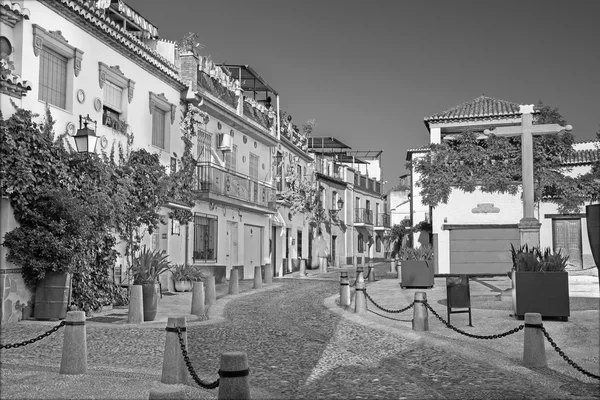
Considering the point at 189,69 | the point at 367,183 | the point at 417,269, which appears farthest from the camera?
the point at 367,183

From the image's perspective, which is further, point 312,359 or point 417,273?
point 417,273

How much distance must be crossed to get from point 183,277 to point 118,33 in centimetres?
739

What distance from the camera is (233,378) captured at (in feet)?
14.7

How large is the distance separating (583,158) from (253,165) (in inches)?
569

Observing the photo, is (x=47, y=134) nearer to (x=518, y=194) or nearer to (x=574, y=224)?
(x=518, y=194)

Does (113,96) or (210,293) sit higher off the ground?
(113,96)

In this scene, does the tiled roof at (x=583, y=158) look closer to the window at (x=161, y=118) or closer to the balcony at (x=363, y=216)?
the window at (x=161, y=118)

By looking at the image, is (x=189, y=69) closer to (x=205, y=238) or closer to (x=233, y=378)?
(x=205, y=238)

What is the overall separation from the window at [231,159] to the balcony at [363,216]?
22.8 meters

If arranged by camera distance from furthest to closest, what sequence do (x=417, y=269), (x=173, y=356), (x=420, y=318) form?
(x=417, y=269) < (x=420, y=318) < (x=173, y=356)

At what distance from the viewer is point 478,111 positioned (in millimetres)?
28094

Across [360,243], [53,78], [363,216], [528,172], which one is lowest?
[360,243]

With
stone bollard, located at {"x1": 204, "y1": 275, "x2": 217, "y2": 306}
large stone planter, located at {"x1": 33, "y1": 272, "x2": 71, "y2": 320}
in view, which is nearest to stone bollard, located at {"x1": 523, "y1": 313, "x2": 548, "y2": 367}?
large stone planter, located at {"x1": 33, "y1": 272, "x2": 71, "y2": 320}

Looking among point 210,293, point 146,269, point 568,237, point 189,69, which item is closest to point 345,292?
point 210,293
